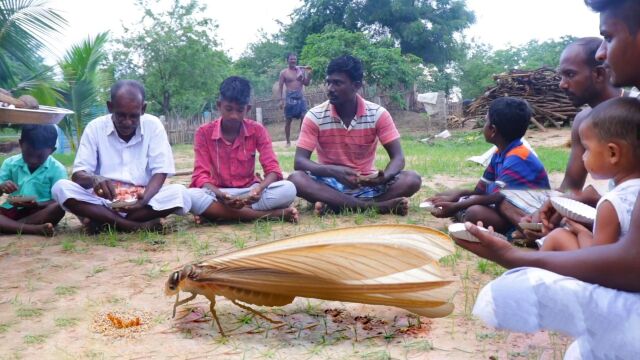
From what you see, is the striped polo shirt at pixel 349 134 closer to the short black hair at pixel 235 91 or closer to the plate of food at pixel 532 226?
the short black hair at pixel 235 91

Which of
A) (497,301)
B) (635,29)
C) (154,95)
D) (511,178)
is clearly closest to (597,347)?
(497,301)

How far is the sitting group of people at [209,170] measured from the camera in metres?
4.07

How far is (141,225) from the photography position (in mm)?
4168

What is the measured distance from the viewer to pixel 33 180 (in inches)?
169

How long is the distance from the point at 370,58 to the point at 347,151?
15.3 meters

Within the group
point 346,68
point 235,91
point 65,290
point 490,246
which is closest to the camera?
point 490,246

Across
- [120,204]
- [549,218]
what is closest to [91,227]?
[120,204]

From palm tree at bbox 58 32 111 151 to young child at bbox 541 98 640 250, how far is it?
40.6ft

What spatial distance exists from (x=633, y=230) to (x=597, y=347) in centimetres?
34

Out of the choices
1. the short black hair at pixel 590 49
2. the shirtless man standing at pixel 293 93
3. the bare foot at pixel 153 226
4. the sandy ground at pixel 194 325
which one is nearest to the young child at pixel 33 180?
the bare foot at pixel 153 226

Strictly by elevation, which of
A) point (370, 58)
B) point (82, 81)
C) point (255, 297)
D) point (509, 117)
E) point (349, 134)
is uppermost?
point (370, 58)

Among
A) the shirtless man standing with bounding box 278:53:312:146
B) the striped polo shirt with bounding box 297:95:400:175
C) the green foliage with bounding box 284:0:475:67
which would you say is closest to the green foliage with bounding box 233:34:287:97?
the green foliage with bounding box 284:0:475:67

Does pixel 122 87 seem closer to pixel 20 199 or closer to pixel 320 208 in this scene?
pixel 20 199

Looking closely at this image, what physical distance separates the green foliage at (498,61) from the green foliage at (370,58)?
5935mm
